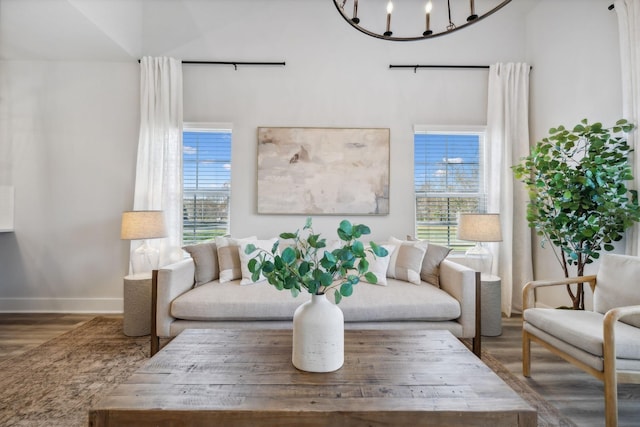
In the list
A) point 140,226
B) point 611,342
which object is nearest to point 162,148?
point 140,226

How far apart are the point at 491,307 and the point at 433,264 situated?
2.15 ft

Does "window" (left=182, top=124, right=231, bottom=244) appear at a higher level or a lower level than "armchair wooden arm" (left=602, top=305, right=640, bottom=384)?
higher

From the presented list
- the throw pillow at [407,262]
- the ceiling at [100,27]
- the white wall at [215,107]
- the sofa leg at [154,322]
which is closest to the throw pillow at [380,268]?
the throw pillow at [407,262]

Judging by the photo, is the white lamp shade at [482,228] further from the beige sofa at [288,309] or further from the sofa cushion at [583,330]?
the sofa cushion at [583,330]

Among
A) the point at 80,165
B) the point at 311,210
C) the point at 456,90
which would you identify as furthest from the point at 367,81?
the point at 80,165

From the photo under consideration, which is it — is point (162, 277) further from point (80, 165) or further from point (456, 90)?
point (456, 90)

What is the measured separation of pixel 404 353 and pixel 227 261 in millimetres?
1818

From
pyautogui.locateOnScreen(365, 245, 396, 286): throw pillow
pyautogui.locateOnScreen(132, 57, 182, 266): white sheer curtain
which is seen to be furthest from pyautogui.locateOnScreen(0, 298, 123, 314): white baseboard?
pyautogui.locateOnScreen(365, 245, 396, 286): throw pillow

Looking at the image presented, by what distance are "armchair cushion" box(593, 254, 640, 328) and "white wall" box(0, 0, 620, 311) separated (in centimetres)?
172

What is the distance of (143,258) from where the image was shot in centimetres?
316

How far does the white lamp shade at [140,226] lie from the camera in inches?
113

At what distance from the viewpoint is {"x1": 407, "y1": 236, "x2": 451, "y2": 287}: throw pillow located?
2748 mm

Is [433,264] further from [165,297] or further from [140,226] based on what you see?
[140,226]

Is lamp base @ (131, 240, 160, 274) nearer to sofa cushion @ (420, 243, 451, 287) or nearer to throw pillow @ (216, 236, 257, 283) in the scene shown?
throw pillow @ (216, 236, 257, 283)
